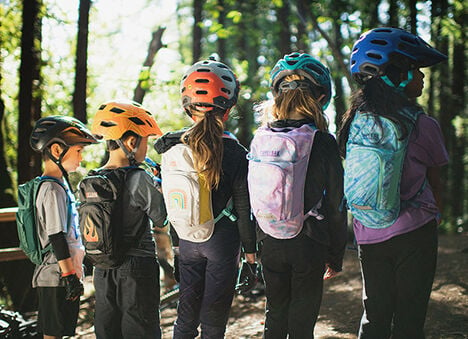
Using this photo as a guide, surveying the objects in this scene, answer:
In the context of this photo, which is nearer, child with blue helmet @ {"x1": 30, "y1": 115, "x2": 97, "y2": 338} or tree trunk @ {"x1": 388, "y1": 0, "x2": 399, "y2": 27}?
child with blue helmet @ {"x1": 30, "y1": 115, "x2": 97, "y2": 338}

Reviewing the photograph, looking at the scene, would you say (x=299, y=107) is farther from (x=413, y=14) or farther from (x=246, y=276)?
(x=413, y=14)

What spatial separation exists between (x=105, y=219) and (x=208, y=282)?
891mm

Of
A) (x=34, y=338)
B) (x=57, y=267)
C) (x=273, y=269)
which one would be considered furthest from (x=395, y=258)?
(x=34, y=338)

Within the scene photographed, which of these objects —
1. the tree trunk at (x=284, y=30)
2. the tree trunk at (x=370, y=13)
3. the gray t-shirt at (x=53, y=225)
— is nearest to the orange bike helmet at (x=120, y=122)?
the gray t-shirt at (x=53, y=225)

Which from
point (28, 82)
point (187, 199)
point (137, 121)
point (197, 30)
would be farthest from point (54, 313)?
point (197, 30)

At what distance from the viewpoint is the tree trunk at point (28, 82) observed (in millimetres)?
8367

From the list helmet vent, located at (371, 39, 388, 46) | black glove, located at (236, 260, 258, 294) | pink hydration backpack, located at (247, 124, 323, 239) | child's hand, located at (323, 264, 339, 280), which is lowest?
black glove, located at (236, 260, 258, 294)

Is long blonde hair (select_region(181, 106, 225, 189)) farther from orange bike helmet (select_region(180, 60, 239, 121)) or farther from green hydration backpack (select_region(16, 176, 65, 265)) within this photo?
green hydration backpack (select_region(16, 176, 65, 265))

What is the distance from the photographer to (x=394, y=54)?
3352 millimetres

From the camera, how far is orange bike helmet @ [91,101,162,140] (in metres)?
3.93

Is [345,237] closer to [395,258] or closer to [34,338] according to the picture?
[395,258]

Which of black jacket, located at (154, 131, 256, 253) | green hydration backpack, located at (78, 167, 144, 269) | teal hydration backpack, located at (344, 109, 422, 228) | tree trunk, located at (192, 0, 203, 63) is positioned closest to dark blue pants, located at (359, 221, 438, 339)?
teal hydration backpack, located at (344, 109, 422, 228)

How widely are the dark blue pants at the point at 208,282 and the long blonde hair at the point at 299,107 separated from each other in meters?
0.93

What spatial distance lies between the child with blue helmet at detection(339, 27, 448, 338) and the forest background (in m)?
1.11
